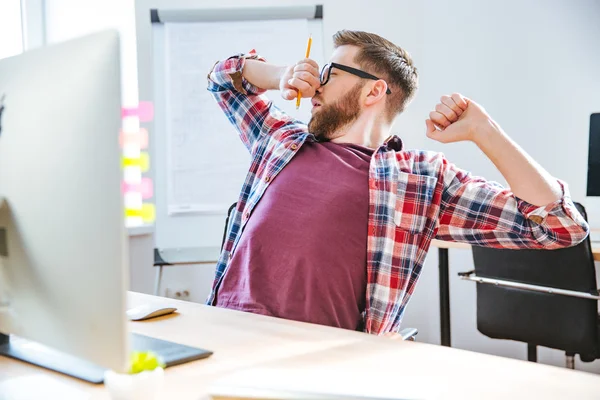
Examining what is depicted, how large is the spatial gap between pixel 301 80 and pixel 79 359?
3.07ft

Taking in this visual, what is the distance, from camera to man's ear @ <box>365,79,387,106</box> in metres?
1.65

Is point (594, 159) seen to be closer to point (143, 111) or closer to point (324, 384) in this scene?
point (324, 384)

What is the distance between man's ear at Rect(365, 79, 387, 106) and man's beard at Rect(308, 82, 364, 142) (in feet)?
0.11

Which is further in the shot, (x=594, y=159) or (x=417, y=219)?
(x=594, y=159)

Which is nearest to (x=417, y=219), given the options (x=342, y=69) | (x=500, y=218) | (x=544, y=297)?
(x=500, y=218)

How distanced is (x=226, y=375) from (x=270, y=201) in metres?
0.66

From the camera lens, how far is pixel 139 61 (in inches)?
123

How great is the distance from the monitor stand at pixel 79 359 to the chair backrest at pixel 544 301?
135cm

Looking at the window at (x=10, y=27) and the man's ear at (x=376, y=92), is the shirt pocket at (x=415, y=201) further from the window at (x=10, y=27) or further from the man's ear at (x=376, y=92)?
the window at (x=10, y=27)

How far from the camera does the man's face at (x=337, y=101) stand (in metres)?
1.57

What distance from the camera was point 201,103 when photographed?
2.88 meters

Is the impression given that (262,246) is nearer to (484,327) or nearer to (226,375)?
(226,375)

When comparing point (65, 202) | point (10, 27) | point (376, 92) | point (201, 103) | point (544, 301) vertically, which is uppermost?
point (10, 27)

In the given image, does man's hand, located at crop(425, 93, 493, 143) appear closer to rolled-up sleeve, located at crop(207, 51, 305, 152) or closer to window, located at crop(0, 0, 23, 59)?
rolled-up sleeve, located at crop(207, 51, 305, 152)
